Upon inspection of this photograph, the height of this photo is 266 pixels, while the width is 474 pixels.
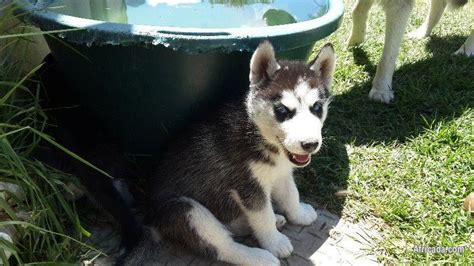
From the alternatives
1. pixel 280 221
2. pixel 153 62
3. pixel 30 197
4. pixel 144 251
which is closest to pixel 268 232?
pixel 280 221

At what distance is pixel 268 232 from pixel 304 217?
0.37m

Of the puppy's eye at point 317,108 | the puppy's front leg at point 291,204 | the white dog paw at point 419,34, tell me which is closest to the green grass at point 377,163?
the puppy's front leg at point 291,204

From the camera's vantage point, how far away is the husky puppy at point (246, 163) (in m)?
2.53

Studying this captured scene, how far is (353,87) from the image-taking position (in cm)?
454

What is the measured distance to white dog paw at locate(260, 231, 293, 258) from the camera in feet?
9.37

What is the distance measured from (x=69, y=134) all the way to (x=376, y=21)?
3946 mm

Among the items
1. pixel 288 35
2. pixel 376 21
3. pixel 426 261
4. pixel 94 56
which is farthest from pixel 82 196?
pixel 376 21

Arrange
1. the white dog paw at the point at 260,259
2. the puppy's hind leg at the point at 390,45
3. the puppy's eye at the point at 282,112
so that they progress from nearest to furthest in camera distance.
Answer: the puppy's eye at the point at 282,112
the white dog paw at the point at 260,259
the puppy's hind leg at the point at 390,45

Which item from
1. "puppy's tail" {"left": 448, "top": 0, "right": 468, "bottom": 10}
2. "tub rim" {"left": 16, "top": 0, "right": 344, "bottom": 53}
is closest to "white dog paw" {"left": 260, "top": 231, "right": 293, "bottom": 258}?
"tub rim" {"left": 16, "top": 0, "right": 344, "bottom": 53}

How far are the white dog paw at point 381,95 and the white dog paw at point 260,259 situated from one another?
2.05m

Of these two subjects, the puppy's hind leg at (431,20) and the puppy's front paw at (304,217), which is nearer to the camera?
the puppy's front paw at (304,217)

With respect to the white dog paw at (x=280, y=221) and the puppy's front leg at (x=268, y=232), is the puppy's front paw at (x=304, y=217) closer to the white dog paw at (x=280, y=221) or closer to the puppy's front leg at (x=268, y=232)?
the white dog paw at (x=280, y=221)

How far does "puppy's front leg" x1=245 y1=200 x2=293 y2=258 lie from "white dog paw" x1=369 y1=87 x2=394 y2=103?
74.1 inches

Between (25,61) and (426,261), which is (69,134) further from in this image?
(426,261)
